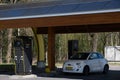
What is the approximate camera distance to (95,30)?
25.6 meters

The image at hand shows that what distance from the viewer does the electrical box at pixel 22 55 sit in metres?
21.1

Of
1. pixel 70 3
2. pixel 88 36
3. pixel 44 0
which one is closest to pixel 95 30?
pixel 44 0

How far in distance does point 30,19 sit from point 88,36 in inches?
1134

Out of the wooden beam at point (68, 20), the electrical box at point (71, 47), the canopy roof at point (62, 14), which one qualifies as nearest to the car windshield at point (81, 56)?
the canopy roof at point (62, 14)

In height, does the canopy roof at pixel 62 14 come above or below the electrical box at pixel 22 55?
above

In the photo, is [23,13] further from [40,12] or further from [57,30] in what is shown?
[57,30]

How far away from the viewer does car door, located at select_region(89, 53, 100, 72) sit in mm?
23312

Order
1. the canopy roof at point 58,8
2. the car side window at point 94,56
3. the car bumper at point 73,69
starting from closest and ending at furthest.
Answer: the canopy roof at point 58,8 → the car bumper at point 73,69 → the car side window at point 94,56

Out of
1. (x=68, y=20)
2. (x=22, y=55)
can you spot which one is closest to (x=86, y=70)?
(x=22, y=55)

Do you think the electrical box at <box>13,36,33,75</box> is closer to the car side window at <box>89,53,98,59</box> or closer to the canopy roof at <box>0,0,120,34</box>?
the canopy roof at <box>0,0,120,34</box>

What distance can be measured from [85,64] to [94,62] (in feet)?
3.72

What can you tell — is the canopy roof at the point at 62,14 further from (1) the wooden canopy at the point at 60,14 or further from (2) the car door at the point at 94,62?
(2) the car door at the point at 94,62

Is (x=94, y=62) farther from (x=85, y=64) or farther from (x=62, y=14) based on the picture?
(x=62, y=14)

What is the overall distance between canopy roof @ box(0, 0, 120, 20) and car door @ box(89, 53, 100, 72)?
475 cm
